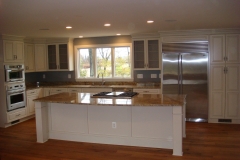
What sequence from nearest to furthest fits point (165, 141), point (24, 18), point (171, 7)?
point (171, 7), point (24, 18), point (165, 141)

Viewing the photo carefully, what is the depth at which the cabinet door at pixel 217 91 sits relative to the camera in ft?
18.4

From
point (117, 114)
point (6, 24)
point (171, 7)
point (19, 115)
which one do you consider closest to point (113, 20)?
point (171, 7)

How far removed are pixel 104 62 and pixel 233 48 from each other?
3.53 meters

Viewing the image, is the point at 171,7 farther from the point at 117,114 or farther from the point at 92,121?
the point at 92,121

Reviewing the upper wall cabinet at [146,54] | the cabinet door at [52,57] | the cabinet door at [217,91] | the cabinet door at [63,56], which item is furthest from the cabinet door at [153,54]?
the cabinet door at [52,57]

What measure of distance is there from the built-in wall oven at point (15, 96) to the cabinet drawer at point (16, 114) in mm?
107

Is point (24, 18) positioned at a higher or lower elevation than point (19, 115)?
higher

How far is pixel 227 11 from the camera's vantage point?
3.59 metres

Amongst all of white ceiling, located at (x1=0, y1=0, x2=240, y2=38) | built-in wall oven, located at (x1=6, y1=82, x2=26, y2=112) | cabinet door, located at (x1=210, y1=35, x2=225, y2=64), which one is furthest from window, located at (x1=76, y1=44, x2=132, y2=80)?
white ceiling, located at (x1=0, y1=0, x2=240, y2=38)

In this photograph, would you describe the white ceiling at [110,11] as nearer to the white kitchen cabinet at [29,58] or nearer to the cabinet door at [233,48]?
the cabinet door at [233,48]

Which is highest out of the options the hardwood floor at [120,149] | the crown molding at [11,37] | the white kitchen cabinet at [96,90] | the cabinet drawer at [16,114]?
the crown molding at [11,37]

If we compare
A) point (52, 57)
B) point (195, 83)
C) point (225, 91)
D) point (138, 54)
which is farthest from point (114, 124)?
point (52, 57)

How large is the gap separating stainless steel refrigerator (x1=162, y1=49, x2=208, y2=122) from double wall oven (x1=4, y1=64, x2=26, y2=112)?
3.64 m

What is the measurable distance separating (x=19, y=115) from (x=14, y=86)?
30.7 inches
